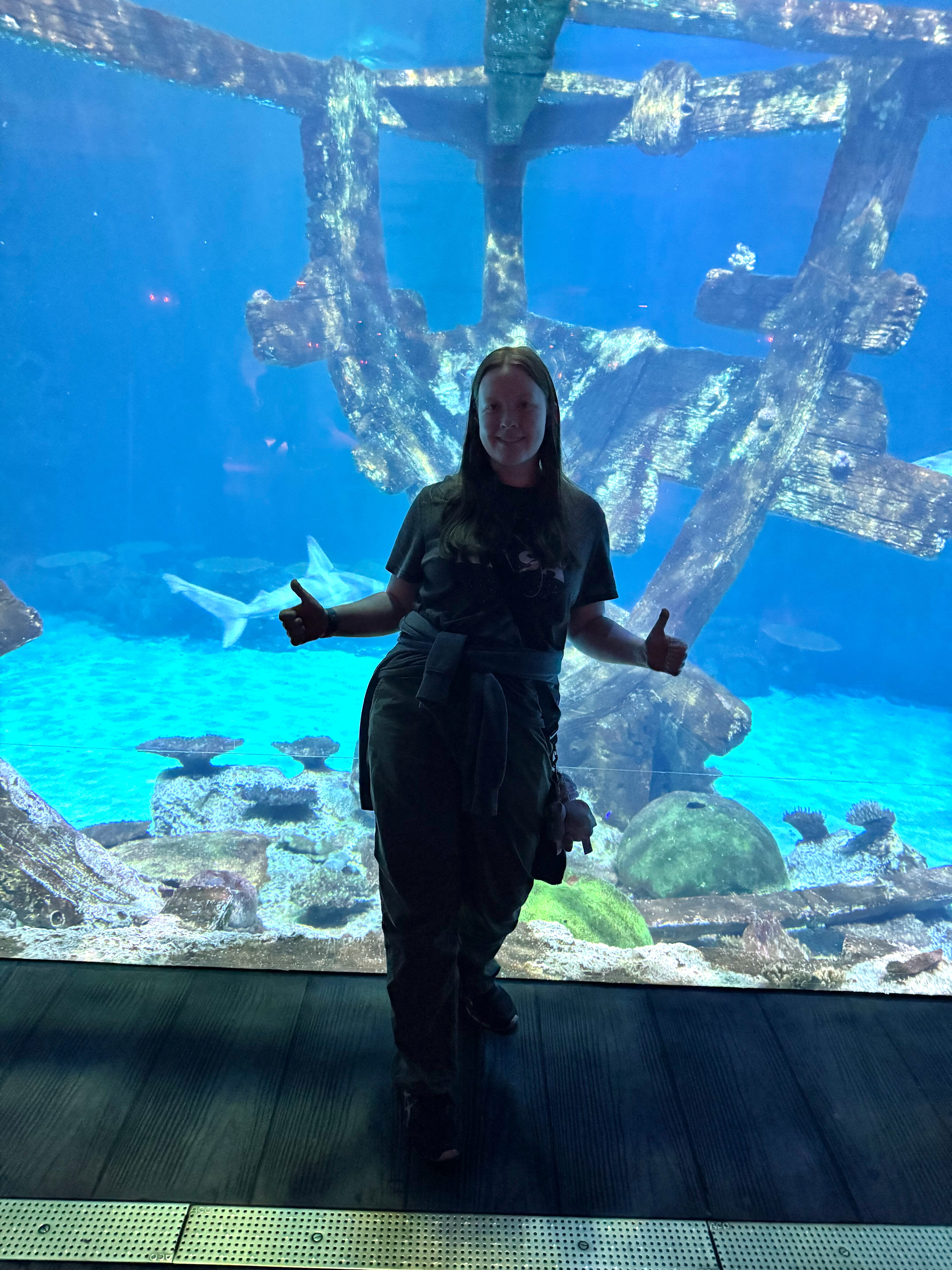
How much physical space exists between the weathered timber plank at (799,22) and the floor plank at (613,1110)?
8.93 meters

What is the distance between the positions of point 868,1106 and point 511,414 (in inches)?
71.7

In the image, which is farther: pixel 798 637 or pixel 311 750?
pixel 798 637

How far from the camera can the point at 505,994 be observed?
66.4 inches

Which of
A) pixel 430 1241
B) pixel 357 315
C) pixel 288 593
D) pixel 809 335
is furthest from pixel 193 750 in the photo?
pixel 809 335

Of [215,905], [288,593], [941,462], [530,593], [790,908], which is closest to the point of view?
[530,593]

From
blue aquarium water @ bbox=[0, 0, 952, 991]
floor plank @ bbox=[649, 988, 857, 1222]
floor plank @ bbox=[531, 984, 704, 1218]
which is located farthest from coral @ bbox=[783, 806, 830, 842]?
floor plank @ bbox=[531, 984, 704, 1218]

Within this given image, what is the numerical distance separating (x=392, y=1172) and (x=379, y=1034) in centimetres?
36

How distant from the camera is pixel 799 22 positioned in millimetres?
7230

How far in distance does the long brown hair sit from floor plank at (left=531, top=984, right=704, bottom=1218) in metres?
1.23

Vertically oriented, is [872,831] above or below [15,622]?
below

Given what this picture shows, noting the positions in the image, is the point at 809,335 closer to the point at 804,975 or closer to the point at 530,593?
the point at 804,975

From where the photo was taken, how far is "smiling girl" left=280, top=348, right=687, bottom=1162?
52.3 inches

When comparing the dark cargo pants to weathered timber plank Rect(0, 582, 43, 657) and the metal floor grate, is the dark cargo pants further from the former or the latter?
weathered timber plank Rect(0, 582, 43, 657)

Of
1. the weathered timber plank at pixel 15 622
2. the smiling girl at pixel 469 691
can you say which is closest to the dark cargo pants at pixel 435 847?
the smiling girl at pixel 469 691
